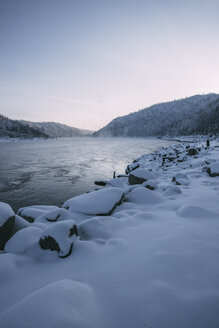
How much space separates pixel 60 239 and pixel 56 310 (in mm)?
1262

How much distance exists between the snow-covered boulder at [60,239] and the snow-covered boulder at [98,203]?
1313 mm

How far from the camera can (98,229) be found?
125 inches

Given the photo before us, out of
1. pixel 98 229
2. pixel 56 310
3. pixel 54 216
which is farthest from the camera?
pixel 54 216

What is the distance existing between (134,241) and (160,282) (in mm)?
948

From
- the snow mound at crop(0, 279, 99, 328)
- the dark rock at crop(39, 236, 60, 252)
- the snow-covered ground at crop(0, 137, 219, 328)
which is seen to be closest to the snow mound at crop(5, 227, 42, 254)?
the snow-covered ground at crop(0, 137, 219, 328)

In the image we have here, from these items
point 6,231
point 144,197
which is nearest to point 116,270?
point 6,231

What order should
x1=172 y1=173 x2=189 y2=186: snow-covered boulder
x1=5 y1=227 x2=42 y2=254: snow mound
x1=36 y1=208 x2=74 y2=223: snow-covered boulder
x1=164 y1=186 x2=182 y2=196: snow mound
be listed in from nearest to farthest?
x1=5 y1=227 x2=42 y2=254: snow mound
x1=36 y1=208 x2=74 y2=223: snow-covered boulder
x1=164 y1=186 x2=182 y2=196: snow mound
x1=172 y1=173 x2=189 y2=186: snow-covered boulder

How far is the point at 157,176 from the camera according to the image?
8.00 meters

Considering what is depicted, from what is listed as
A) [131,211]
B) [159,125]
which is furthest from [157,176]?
[159,125]

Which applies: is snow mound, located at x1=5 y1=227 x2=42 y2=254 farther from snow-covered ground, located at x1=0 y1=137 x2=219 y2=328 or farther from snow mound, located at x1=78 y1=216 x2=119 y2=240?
snow mound, located at x1=78 y1=216 x2=119 y2=240

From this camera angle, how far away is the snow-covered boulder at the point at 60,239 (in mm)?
2531

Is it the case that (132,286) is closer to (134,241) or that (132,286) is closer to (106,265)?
(106,265)

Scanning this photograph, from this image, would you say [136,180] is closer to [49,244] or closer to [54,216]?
[54,216]

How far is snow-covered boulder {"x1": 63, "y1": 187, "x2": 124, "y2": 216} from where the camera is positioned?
4.12 meters
